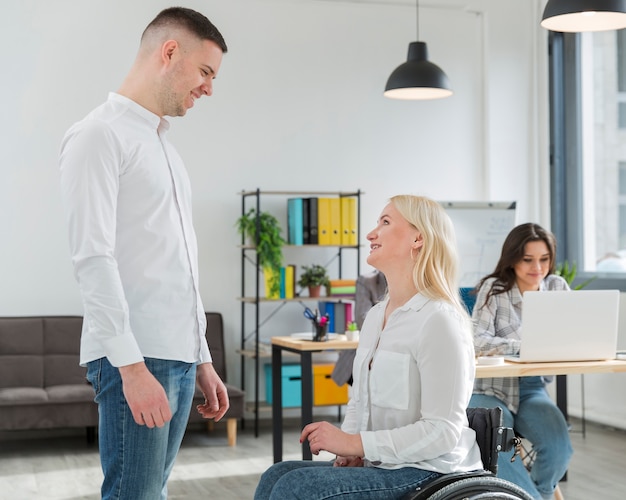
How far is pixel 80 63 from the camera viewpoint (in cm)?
635

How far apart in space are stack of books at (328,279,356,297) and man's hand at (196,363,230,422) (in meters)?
4.19

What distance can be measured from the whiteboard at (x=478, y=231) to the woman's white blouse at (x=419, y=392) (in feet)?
14.9

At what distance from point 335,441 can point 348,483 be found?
13 cm

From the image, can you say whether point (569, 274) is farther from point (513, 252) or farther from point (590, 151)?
point (513, 252)

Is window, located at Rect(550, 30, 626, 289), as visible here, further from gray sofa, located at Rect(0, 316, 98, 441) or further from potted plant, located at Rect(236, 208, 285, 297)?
gray sofa, located at Rect(0, 316, 98, 441)

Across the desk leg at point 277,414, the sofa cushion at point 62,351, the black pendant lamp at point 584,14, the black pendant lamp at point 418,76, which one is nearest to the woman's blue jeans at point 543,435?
the desk leg at point 277,414

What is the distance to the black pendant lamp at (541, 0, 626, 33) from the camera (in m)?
3.95

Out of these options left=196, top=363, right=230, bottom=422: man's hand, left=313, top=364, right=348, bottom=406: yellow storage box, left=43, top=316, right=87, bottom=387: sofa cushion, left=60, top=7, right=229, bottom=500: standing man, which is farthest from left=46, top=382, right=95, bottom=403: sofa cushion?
left=60, top=7, right=229, bottom=500: standing man

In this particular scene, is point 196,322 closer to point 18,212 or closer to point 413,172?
point 18,212

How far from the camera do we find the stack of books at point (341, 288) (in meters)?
6.42

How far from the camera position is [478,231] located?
6855 millimetres

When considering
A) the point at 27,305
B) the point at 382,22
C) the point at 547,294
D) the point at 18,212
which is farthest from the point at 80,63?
the point at 547,294

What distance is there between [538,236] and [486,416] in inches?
78.3

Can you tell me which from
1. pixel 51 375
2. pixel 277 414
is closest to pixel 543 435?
pixel 277 414
